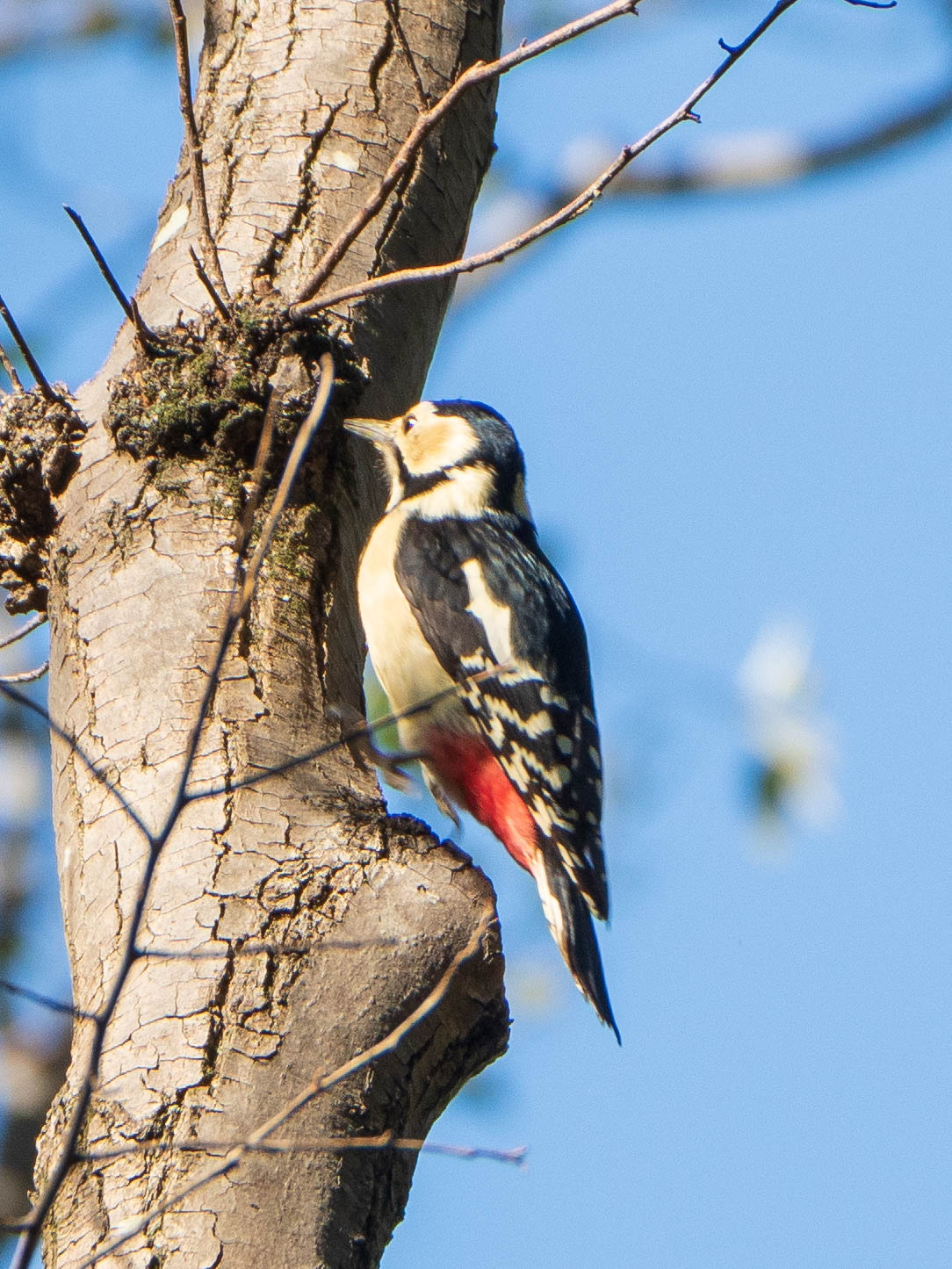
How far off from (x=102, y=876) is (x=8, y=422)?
110 cm

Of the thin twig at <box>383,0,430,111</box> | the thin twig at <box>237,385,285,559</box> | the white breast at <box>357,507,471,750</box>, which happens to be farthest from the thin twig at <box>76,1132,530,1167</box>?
the thin twig at <box>383,0,430,111</box>

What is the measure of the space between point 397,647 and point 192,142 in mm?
1338

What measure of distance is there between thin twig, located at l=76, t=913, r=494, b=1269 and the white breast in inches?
52.8

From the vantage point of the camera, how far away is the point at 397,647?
3795 mm

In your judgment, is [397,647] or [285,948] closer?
[285,948]

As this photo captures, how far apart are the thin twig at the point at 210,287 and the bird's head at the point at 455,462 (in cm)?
79

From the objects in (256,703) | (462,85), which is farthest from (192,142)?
(256,703)

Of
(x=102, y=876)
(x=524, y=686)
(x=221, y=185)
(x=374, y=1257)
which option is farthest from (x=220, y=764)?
(x=221, y=185)

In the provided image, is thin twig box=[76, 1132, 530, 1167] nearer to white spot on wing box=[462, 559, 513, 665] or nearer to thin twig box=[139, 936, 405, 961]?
thin twig box=[139, 936, 405, 961]

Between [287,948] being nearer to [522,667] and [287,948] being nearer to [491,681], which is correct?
[491,681]

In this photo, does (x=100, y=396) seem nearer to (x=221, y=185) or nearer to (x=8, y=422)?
Answer: (x=8, y=422)

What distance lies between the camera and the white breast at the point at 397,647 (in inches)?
146

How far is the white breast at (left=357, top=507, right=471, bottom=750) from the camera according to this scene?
372 centimetres

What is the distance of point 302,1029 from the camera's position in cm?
231
